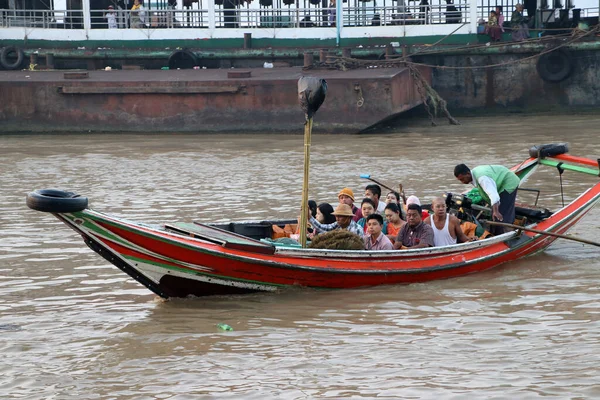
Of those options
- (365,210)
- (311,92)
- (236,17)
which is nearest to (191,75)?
(236,17)

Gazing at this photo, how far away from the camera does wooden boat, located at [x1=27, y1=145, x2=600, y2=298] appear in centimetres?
729

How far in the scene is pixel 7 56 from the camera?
81.9ft

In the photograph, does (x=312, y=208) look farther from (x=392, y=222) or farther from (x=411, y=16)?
(x=411, y=16)

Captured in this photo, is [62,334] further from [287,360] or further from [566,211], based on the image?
[566,211]

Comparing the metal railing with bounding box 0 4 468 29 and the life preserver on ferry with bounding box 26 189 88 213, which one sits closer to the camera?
the life preserver on ferry with bounding box 26 189 88 213

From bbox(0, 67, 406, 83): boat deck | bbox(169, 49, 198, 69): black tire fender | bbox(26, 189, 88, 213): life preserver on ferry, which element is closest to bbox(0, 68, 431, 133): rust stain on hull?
bbox(0, 67, 406, 83): boat deck

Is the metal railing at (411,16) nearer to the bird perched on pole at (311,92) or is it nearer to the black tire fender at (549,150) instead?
the black tire fender at (549,150)

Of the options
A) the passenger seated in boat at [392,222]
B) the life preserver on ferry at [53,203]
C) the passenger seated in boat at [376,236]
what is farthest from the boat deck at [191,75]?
the life preserver on ferry at [53,203]

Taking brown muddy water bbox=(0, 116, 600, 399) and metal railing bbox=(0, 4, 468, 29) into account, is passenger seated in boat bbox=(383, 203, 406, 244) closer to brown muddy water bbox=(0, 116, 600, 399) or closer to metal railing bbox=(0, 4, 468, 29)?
brown muddy water bbox=(0, 116, 600, 399)

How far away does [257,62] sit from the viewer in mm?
24062

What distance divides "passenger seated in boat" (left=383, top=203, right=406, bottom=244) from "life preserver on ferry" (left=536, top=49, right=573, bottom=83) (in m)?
14.9

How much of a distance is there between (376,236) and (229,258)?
60.1 inches

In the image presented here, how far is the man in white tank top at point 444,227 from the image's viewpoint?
8.95m

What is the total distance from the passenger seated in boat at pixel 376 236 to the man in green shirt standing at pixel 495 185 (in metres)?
1.01
